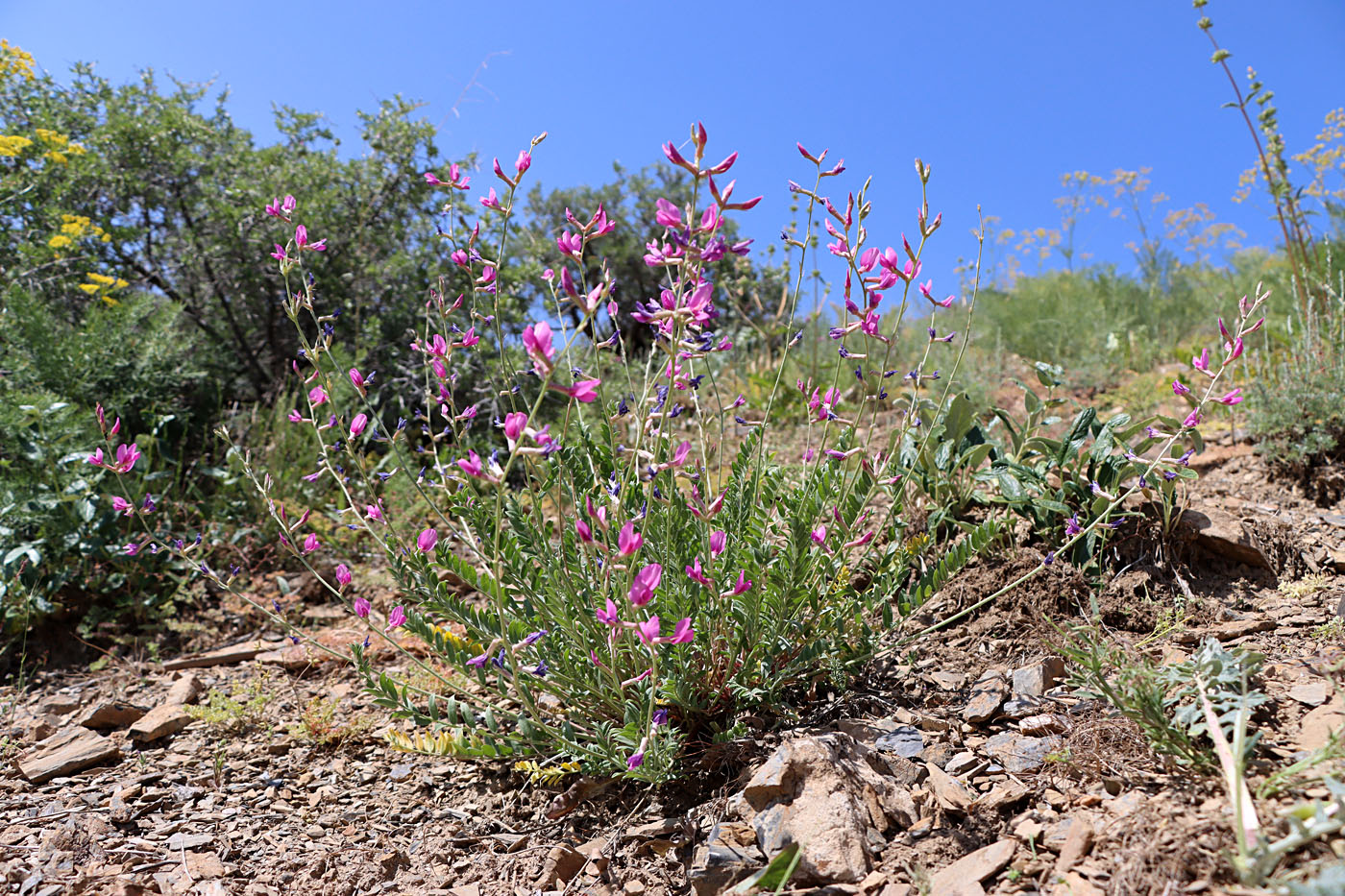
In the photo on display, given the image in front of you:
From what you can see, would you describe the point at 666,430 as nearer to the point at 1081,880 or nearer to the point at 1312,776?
the point at 1081,880

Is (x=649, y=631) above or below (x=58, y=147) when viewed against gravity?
below

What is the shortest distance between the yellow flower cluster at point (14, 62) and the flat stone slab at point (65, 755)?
6276 millimetres

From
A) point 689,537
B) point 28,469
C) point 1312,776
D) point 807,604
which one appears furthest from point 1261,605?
point 28,469

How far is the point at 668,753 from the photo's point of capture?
1.96 meters

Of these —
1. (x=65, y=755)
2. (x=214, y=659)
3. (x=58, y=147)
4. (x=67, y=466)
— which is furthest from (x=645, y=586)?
(x=58, y=147)

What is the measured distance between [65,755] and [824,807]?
2.56 metres

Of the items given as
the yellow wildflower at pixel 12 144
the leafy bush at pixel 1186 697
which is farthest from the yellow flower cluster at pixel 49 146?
the leafy bush at pixel 1186 697

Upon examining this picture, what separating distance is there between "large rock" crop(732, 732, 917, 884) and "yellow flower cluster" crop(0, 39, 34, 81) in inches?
320

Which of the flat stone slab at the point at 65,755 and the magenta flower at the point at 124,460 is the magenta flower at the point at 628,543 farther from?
the flat stone slab at the point at 65,755

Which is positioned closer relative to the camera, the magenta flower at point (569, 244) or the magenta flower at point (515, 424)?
the magenta flower at point (515, 424)

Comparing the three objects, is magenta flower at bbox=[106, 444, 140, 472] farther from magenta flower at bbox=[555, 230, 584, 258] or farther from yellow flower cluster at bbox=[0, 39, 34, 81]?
yellow flower cluster at bbox=[0, 39, 34, 81]

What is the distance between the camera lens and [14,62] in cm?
660

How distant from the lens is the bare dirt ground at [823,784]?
5.46 feet

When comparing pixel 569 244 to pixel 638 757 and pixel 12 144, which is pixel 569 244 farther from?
pixel 12 144
